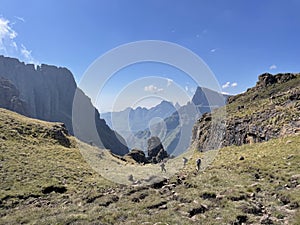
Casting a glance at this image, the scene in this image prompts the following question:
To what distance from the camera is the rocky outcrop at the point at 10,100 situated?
152 meters

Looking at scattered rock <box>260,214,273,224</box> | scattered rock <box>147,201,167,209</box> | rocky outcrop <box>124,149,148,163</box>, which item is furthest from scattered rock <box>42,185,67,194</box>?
rocky outcrop <box>124,149,148,163</box>

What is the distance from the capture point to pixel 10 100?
161 meters

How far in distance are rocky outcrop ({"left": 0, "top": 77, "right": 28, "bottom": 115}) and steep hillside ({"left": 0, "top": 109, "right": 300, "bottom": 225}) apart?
129 m

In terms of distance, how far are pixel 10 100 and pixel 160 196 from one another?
6592 inches

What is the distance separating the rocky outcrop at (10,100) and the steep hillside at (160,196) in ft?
425

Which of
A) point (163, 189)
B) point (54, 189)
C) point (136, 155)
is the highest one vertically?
point (136, 155)

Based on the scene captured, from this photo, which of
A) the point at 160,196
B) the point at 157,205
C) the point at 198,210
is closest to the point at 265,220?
the point at 198,210

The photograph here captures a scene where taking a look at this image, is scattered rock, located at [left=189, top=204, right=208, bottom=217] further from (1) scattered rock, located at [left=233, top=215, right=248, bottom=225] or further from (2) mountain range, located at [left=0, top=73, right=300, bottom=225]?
(1) scattered rock, located at [left=233, top=215, right=248, bottom=225]

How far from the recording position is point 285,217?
1299cm

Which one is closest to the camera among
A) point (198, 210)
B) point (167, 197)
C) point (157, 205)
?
point (198, 210)

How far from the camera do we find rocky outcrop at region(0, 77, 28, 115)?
497 ft

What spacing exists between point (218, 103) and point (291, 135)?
44.3 m

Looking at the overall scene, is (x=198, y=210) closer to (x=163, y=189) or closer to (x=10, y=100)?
(x=163, y=189)

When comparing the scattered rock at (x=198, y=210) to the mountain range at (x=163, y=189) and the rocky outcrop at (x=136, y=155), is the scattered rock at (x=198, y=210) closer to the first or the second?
the mountain range at (x=163, y=189)
